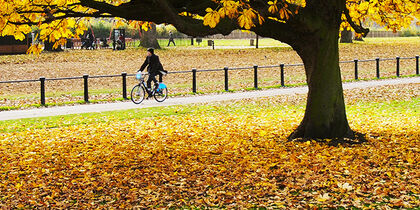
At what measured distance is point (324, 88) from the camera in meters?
12.2

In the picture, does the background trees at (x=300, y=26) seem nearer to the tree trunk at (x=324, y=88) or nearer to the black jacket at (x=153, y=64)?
the tree trunk at (x=324, y=88)

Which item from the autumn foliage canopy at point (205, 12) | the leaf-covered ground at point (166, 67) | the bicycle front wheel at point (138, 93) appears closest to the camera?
the autumn foliage canopy at point (205, 12)

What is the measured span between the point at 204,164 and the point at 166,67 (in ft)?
83.1

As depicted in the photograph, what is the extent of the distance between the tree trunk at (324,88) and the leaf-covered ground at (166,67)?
11538 mm

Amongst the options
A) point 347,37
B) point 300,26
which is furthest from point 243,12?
point 347,37

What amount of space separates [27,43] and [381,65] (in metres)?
21.0

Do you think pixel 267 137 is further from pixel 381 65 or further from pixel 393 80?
pixel 381 65

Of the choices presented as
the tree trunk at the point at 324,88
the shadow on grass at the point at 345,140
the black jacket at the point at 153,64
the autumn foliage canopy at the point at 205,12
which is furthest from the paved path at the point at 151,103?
the shadow on grass at the point at 345,140

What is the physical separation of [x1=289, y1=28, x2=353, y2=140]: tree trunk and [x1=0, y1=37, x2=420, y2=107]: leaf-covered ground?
11.5m

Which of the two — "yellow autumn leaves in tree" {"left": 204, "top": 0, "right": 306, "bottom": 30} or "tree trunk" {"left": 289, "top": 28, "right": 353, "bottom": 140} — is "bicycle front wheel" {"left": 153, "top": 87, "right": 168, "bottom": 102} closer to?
"tree trunk" {"left": 289, "top": 28, "right": 353, "bottom": 140}

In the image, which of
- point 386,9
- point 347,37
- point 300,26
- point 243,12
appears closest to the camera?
point 243,12

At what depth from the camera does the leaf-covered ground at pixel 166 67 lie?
85.5ft

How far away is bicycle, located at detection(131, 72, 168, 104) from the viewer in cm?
2067

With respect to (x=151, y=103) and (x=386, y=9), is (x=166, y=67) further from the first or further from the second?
(x=386, y=9)
